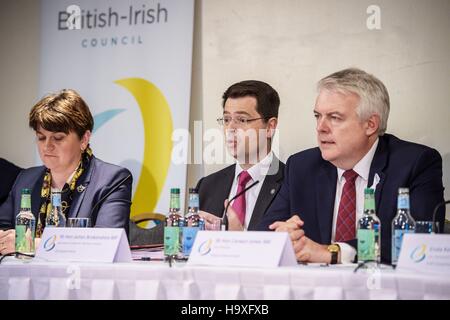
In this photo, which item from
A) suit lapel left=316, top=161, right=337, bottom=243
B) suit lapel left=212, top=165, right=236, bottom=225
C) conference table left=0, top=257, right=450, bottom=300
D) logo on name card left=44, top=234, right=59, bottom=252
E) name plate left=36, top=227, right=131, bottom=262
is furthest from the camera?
suit lapel left=212, top=165, right=236, bottom=225

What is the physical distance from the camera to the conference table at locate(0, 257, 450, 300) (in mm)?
2078

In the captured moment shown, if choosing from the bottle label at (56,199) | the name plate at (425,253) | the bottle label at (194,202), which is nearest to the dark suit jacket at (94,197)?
the bottle label at (56,199)

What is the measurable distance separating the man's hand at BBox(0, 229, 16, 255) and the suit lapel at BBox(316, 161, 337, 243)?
125 centimetres

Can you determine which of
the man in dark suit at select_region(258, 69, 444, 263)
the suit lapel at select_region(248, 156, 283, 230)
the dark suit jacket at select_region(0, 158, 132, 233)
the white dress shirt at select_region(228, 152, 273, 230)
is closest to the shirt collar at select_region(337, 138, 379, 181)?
the man in dark suit at select_region(258, 69, 444, 263)

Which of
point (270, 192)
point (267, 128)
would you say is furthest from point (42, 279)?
point (267, 128)

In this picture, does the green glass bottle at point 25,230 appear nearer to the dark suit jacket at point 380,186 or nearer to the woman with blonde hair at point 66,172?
the woman with blonde hair at point 66,172

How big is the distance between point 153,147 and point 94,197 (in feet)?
2.96

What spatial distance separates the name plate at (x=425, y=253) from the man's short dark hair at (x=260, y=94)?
74.2 inches

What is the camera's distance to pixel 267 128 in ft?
13.1

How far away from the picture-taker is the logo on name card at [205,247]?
2383 millimetres

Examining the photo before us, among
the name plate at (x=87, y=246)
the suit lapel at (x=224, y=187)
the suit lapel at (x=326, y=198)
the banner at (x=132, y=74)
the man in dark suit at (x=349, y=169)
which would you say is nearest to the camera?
the name plate at (x=87, y=246)

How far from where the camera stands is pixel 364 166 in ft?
10.2

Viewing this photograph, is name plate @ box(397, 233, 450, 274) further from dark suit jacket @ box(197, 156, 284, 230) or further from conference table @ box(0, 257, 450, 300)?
dark suit jacket @ box(197, 156, 284, 230)
